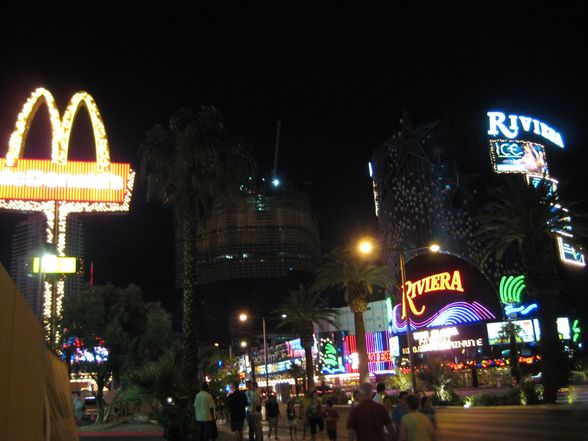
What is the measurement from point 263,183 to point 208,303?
41.1 metres

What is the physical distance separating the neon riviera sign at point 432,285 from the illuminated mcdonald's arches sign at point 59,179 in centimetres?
4079

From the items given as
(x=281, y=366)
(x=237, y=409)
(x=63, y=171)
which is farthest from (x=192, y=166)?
(x=281, y=366)

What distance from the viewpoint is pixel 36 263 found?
2767cm

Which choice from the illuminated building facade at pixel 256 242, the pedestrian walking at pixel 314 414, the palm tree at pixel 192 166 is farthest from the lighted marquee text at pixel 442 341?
the illuminated building facade at pixel 256 242

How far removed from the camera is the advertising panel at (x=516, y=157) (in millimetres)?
81188

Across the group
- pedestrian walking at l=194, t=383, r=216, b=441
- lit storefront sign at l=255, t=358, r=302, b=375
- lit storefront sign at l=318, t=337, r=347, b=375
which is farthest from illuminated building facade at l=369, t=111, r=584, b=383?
pedestrian walking at l=194, t=383, r=216, b=441

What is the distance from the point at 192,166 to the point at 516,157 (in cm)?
6396

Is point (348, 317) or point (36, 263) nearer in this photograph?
point (36, 263)

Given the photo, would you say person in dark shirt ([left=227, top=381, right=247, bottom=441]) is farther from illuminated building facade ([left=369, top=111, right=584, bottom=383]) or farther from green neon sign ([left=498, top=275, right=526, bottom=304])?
green neon sign ([left=498, top=275, right=526, bottom=304])

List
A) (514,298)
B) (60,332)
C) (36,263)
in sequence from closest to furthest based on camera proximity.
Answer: (36,263), (60,332), (514,298)

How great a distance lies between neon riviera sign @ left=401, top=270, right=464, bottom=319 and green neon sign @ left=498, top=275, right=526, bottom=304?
521 centimetres

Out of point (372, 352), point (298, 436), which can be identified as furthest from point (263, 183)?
point (298, 436)

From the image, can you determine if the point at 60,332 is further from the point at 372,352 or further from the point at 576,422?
the point at 372,352

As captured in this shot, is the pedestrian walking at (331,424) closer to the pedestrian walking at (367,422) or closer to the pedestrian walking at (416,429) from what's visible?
the pedestrian walking at (367,422)
